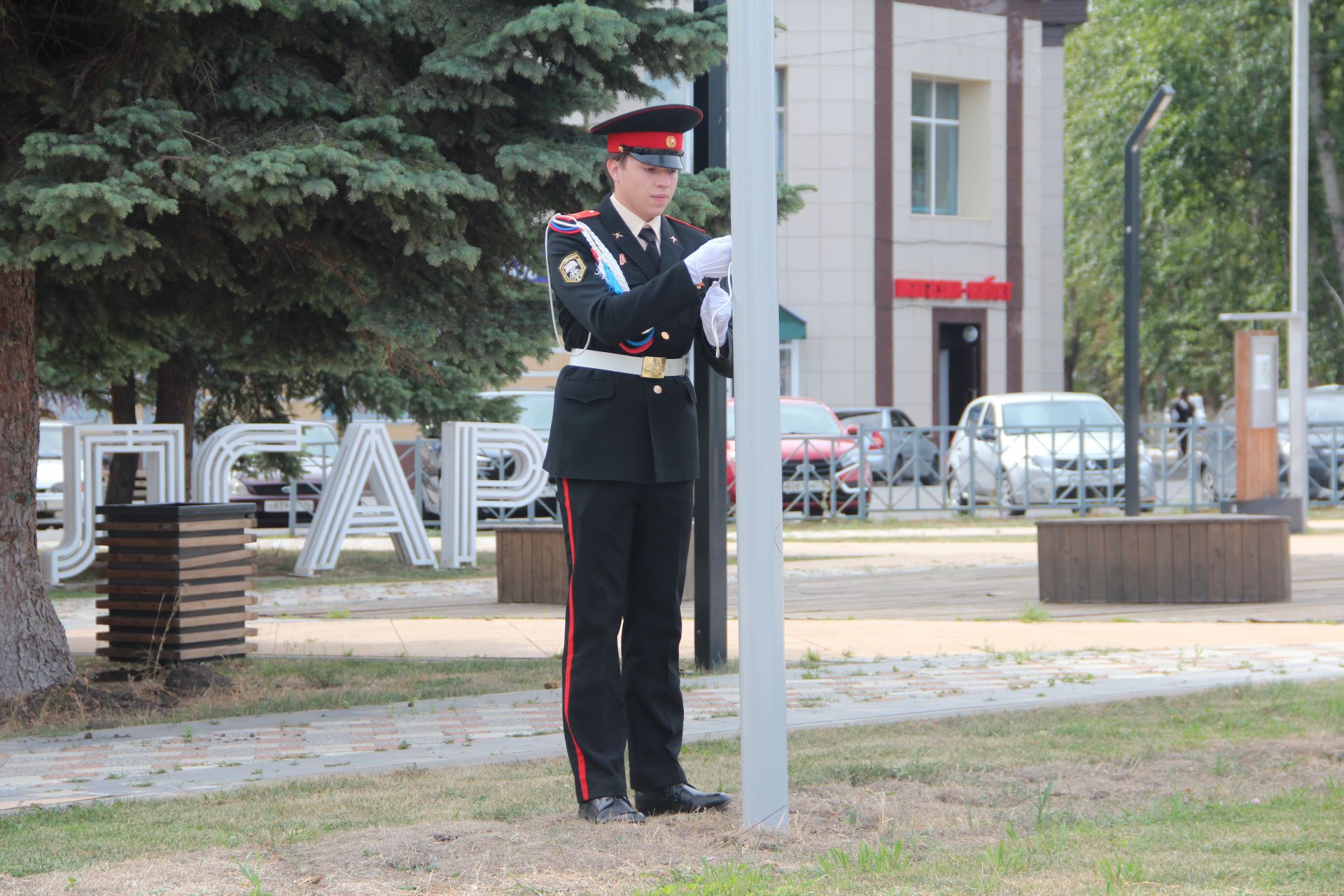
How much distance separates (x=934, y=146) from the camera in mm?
37156

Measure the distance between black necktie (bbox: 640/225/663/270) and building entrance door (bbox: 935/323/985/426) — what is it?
32.9 meters

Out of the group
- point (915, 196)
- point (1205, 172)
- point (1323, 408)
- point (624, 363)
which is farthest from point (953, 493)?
point (624, 363)

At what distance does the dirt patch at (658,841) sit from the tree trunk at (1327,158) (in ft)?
110

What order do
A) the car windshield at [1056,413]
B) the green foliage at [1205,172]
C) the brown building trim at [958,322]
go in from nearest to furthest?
1. the car windshield at [1056,413]
2. the green foliage at [1205,172]
3. the brown building trim at [958,322]

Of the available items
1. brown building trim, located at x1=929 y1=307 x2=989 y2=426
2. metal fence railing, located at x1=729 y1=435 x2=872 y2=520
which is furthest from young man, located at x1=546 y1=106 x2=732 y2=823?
brown building trim, located at x1=929 y1=307 x2=989 y2=426

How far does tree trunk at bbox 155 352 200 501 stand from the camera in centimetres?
1456

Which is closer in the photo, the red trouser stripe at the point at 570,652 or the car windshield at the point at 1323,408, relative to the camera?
the red trouser stripe at the point at 570,652

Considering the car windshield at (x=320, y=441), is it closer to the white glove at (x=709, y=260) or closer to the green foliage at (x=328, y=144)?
the green foliage at (x=328, y=144)

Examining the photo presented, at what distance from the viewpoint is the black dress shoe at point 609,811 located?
458 centimetres

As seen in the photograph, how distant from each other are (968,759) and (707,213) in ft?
9.08

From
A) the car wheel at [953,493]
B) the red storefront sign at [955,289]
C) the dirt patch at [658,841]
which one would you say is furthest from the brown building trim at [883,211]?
the dirt patch at [658,841]

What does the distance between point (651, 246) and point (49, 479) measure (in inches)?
827

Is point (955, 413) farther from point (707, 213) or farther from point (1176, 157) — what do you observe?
point (707, 213)

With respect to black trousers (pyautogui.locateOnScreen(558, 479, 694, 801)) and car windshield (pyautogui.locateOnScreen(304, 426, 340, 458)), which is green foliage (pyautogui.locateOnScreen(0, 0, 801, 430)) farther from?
car windshield (pyautogui.locateOnScreen(304, 426, 340, 458))
